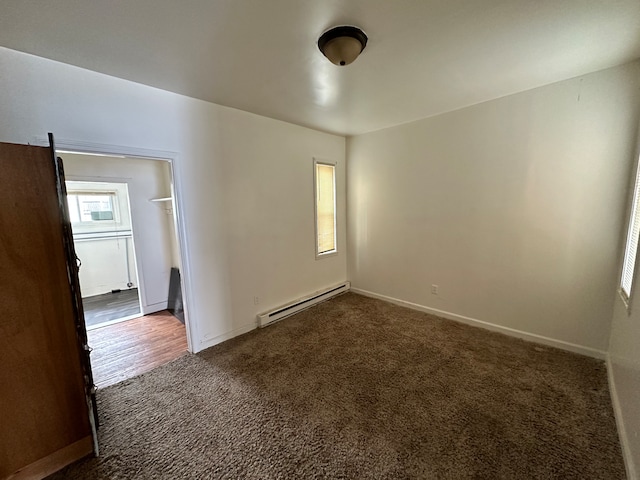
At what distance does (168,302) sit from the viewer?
4.15 meters

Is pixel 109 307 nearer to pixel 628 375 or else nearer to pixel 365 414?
pixel 365 414

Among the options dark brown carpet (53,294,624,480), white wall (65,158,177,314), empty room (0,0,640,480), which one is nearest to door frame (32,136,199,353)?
empty room (0,0,640,480)

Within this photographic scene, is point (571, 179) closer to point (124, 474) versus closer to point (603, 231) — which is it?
point (603, 231)

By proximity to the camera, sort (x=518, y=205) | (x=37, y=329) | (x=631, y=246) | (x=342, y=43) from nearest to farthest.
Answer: (x=37, y=329) < (x=342, y=43) < (x=631, y=246) < (x=518, y=205)

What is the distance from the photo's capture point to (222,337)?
2.97 metres

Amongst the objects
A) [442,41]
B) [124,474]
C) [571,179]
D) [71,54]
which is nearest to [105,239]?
[71,54]

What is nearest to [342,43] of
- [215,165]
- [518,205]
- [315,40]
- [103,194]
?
[315,40]

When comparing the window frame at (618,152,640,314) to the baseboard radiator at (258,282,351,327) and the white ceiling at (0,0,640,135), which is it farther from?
the baseboard radiator at (258,282,351,327)

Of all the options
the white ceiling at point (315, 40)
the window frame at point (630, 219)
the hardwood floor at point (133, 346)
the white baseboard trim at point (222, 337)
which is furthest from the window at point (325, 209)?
the window frame at point (630, 219)

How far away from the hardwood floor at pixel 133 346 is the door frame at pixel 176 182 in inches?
13.0

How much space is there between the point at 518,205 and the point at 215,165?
10.8 feet

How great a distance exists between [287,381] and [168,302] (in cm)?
289

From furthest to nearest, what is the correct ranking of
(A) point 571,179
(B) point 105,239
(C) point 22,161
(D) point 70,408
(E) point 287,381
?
(B) point 105,239, (A) point 571,179, (E) point 287,381, (D) point 70,408, (C) point 22,161

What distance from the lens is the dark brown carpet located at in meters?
1.52
